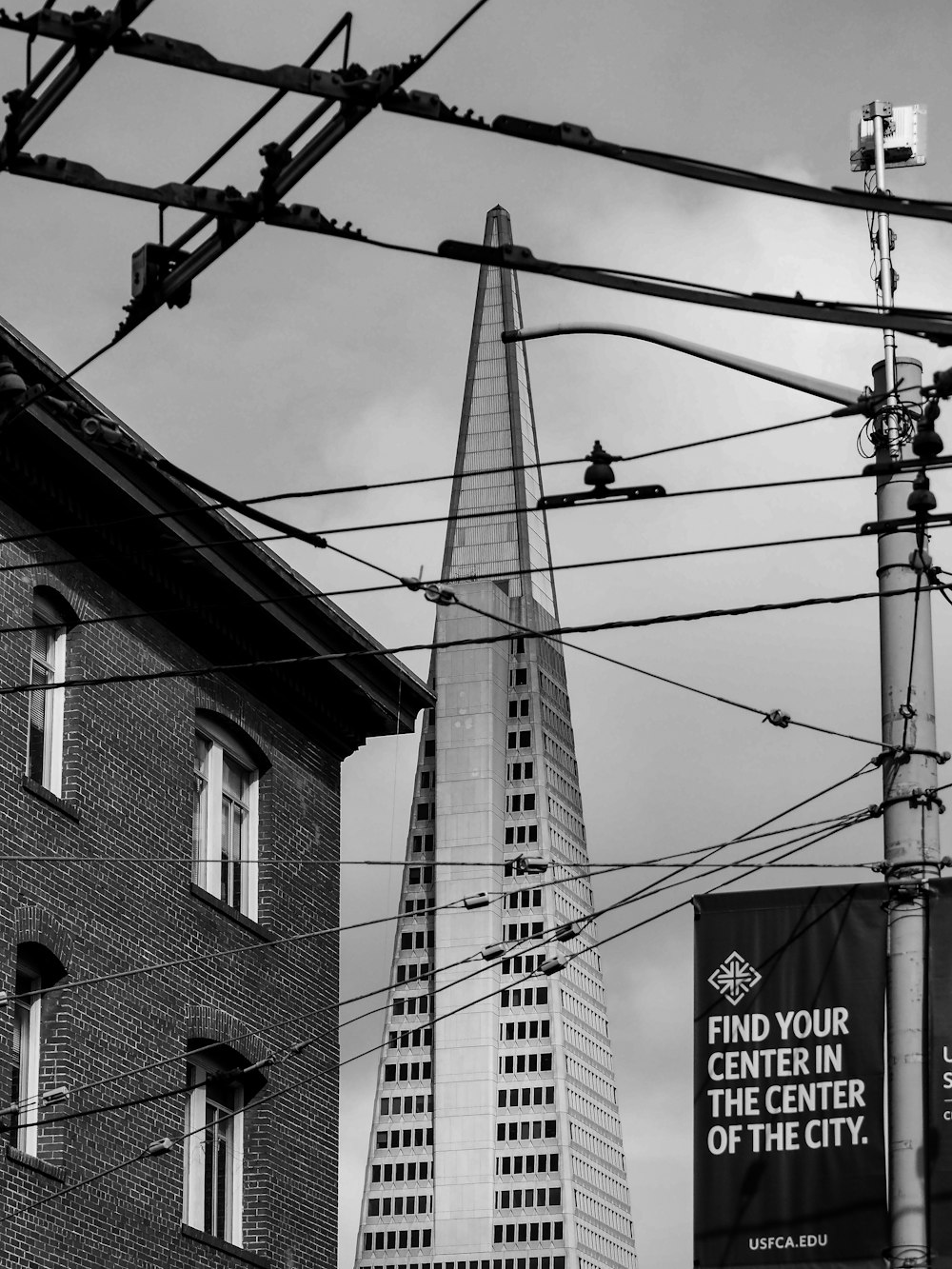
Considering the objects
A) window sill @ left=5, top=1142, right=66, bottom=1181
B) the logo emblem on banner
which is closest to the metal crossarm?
the logo emblem on banner

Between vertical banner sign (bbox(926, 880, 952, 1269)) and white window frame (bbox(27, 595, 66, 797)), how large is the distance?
37.1ft

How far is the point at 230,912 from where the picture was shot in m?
26.0

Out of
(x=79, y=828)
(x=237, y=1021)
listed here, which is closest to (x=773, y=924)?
(x=79, y=828)

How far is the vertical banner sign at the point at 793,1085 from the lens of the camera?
1419cm

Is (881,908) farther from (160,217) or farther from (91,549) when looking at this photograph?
(91,549)

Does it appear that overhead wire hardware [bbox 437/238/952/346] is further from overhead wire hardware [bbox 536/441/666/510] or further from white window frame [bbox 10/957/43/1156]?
white window frame [bbox 10/957/43/1156]

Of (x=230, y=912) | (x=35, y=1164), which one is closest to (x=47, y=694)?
(x=230, y=912)

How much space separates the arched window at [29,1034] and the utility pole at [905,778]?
10.3 meters

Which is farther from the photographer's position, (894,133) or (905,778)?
(894,133)

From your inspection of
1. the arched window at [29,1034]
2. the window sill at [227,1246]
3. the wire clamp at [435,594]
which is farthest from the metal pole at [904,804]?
the window sill at [227,1246]

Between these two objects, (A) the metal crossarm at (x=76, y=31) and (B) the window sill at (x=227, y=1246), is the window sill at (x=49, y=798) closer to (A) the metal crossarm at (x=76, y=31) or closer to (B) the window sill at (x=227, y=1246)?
(B) the window sill at (x=227, y=1246)

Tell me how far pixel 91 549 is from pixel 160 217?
13.3 metres

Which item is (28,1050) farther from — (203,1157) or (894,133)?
(894,133)

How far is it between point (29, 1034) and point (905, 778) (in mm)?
10965
